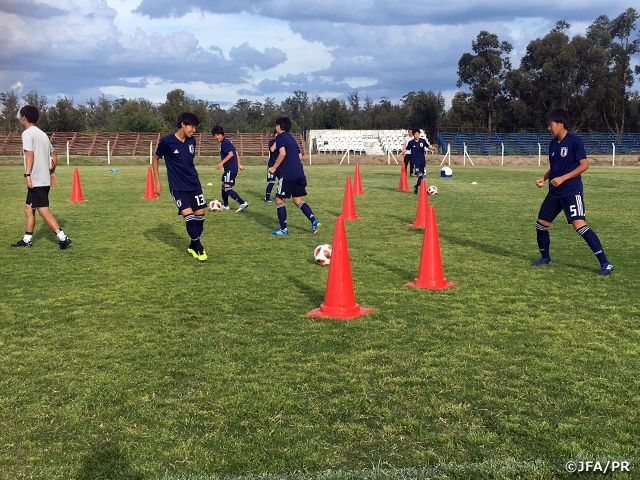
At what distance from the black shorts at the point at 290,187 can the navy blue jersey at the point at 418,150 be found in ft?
26.5

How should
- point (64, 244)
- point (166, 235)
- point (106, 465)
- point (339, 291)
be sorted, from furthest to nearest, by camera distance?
point (166, 235), point (64, 244), point (339, 291), point (106, 465)

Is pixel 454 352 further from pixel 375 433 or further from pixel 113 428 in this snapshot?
pixel 113 428

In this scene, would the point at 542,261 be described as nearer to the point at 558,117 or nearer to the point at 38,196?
the point at 558,117

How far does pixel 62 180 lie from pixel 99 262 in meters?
18.3

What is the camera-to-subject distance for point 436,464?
3.19 meters

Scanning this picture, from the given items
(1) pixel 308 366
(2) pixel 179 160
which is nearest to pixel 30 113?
(2) pixel 179 160

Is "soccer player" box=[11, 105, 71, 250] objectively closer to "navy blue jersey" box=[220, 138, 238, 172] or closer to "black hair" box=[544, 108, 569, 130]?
"navy blue jersey" box=[220, 138, 238, 172]

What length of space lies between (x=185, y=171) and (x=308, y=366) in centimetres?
489

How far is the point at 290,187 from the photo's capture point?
10984 mm

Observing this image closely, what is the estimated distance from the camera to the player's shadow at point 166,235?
34.9 feet

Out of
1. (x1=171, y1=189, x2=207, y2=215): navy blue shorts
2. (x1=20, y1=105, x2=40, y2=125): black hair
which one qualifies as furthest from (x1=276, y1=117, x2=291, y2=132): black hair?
(x1=20, y1=105, x2=40, y2=125): black hair

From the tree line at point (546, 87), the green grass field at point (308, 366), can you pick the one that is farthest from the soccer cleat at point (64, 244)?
the tree line at point (546, 87)

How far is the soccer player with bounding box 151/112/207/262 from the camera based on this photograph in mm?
8680

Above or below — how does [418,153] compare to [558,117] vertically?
below
